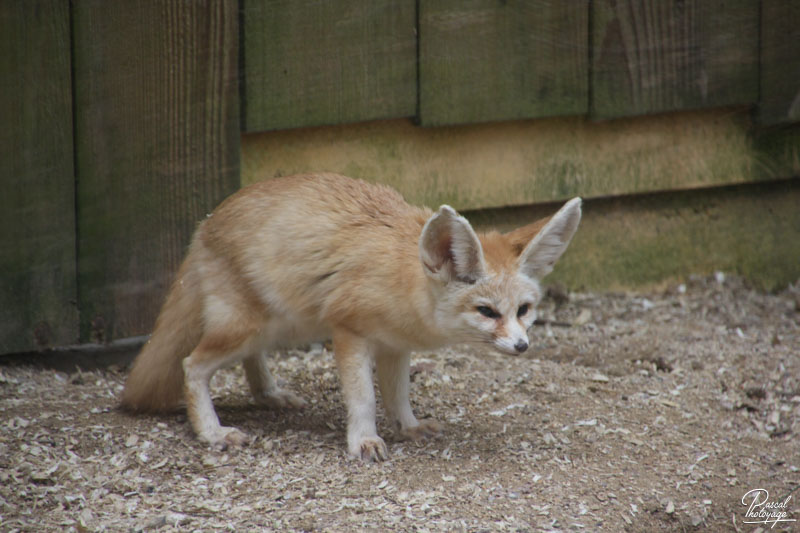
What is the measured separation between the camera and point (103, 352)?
4.82 m

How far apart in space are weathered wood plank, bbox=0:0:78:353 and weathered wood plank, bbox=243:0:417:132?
33.7 inches

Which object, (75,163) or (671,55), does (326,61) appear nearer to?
(75,163)

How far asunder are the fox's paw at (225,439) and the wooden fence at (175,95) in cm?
99


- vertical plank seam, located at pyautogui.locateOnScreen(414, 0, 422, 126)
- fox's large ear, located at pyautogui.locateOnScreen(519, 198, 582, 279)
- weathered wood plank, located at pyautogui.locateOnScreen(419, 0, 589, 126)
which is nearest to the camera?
fox's large ear, located at pyautogui.locateOnScreen(519, 198, 582, 279)

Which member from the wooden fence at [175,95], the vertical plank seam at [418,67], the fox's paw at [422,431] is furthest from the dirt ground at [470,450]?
the vertical plank seam at [418,67]

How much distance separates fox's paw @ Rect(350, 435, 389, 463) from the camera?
3.77 m

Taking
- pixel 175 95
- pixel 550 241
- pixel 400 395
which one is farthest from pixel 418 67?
pixel 400 395

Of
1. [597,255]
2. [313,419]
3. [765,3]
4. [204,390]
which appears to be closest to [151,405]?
[204,390]

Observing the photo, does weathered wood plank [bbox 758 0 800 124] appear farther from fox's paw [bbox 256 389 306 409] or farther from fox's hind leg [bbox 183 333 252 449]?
fox's hind leg [bbox 183 333 252 449]

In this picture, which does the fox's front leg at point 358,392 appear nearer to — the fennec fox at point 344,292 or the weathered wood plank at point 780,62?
the fennec fox at point 344,292

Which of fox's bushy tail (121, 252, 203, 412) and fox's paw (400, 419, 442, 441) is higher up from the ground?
fox's bushy tail (121, 252, 203, 412)

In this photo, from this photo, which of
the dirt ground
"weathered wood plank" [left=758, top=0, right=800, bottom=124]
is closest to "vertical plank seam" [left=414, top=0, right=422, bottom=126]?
the dirt ground

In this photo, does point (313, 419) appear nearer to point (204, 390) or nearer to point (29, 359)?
point (204, 390)

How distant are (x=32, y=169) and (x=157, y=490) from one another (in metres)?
1.64
